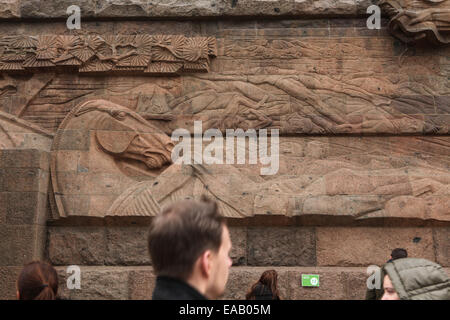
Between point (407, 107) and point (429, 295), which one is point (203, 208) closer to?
point (429, 295)

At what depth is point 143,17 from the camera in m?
7.27

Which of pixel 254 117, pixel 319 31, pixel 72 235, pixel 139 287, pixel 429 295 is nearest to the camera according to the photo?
pixel 429 295

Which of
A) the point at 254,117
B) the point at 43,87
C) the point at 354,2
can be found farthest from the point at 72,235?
the point at 354,2

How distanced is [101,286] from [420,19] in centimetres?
594

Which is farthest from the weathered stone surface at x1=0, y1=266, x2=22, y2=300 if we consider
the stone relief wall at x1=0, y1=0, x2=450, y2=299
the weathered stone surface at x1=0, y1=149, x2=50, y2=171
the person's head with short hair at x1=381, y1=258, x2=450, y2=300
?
the person's head with short hair at x1=381, y1=258, x2=450, y2=300

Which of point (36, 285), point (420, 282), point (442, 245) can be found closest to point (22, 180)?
point (36, 285)

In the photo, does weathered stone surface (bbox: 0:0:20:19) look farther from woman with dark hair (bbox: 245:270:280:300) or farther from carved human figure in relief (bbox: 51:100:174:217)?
woman with dark hair (bbox: 245:270:280:300)

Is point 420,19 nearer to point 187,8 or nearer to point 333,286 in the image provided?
point 187,8

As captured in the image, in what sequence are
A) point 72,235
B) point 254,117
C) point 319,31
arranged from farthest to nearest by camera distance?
1. point 319,31
2. point 254,117
3. point 72,235

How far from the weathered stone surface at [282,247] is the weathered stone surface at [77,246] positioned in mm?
2020

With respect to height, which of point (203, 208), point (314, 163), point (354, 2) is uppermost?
point (354, 2)

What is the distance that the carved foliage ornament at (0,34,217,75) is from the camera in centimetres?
688

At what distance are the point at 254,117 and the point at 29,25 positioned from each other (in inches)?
159

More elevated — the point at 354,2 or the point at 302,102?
the point at 354,2
